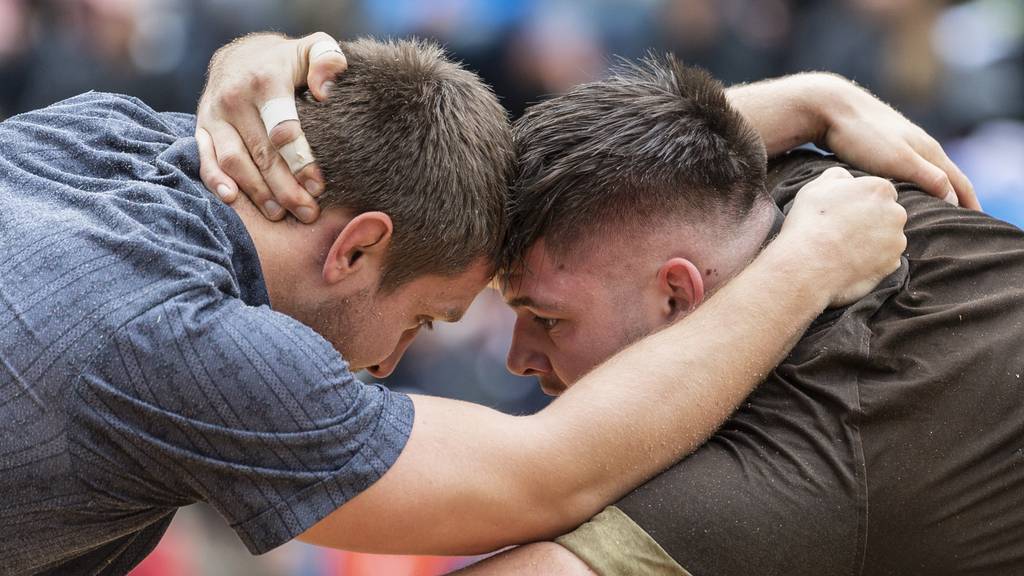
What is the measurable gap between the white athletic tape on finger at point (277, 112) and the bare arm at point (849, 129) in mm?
1347

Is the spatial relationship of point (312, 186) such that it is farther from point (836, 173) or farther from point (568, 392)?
point (836, 173)

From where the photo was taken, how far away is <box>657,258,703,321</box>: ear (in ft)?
10.2

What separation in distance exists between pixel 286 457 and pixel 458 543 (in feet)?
Answer: 1.38

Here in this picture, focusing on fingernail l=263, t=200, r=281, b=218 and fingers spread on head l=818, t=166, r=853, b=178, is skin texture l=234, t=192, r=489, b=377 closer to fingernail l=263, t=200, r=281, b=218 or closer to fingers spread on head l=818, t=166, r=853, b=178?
fingernail l=263, t=200, r=281, b=218

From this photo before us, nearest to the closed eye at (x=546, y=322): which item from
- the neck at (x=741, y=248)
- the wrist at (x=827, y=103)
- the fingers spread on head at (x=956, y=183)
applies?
the neck at (x=741, y=248)

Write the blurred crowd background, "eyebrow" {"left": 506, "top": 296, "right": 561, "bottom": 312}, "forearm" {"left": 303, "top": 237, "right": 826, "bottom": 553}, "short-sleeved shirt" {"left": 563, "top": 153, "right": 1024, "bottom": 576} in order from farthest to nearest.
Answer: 1. the blurred crowd background
2. "eyebrow" {"left": 506, "top": 296, "right": 561, "bottom": 312}
3. "short-sleeved shirt" {"left": 563, "top": 153, "right": 1024, "bottom": 576}
4. "forearm" {"left": 303, "top": 237, "right": 826, "bottom": 553}

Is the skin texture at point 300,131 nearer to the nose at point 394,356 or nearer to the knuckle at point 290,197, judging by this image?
the knuckle at point 290,197

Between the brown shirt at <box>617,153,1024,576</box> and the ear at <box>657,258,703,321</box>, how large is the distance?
320 millimetres

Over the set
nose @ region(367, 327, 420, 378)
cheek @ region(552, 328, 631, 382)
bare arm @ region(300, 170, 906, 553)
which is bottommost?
nose @ region(367, 327, 420, 378)

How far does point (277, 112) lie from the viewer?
2.86 metres

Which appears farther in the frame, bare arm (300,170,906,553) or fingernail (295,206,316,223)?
fingernail (295,206,316,223)

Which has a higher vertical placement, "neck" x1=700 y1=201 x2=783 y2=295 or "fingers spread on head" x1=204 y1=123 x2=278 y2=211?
"fingers spread on head" x1=204 y1=123 x2=278 y2=211

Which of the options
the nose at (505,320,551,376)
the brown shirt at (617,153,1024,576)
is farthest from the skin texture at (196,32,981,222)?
the nose at (505,320,551,376)

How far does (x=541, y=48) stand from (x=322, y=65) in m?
4.41
